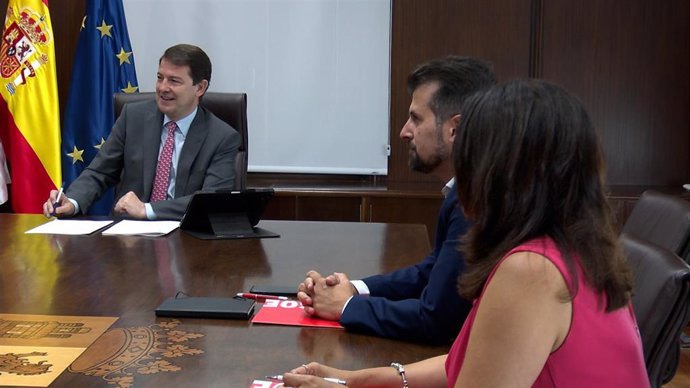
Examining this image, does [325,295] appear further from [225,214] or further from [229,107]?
[229,107]

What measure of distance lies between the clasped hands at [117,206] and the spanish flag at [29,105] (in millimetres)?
1535

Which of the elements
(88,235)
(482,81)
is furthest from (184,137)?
(482,81)

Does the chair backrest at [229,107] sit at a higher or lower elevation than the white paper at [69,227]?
higher

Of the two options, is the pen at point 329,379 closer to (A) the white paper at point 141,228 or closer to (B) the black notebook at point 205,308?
(B) the black notebook at point 205,308

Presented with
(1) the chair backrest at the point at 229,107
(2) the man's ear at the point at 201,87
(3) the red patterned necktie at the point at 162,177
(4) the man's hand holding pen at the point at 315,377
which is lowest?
(4) the man's hand holding pen at the point at 315,377

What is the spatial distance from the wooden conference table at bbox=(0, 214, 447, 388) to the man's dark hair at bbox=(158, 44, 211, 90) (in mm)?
916

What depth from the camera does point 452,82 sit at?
198 cm

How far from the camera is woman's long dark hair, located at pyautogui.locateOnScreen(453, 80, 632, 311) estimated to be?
1.10 m

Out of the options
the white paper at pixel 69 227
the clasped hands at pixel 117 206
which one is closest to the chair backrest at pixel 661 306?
the white paper at pixel 69 227

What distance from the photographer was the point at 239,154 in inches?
143

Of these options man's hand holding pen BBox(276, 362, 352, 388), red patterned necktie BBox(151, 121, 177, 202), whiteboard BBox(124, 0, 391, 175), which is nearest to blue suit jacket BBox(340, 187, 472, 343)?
man's hand holding pen BBox(276, 362, 352, 388)

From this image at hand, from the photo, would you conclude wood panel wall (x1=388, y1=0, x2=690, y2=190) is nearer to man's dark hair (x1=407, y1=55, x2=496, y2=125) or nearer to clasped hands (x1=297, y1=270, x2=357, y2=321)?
man's dark hair (x1=407, y1=55, x2=496, y2=125)

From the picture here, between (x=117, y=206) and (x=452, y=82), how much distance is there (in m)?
1.64

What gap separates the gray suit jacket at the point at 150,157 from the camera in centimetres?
346
